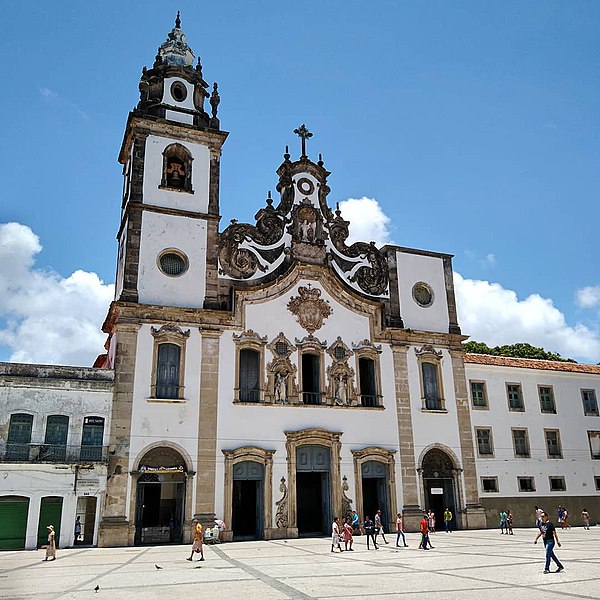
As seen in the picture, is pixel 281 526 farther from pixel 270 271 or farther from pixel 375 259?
pixel 375 259

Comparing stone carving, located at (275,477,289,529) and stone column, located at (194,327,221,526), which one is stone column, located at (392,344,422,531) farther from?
stone column, located at (194,327,221,526)

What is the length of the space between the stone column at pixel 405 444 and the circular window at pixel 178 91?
58.7 ft

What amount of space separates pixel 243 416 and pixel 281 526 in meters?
5.27

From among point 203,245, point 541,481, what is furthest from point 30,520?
point 541,481

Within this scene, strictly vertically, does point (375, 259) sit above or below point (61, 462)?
above

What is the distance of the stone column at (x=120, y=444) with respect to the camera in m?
25.0

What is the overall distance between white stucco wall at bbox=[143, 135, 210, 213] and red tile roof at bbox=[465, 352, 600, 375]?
57.8 ft

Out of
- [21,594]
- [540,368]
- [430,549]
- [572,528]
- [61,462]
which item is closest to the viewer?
[21,594]

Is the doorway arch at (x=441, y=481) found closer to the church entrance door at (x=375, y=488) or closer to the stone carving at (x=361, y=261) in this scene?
the church entrance door at (x=375, y=488)

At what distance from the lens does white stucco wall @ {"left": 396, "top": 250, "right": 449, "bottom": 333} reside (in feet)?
113

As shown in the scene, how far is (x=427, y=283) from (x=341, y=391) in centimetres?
910

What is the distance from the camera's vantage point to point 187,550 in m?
23.8

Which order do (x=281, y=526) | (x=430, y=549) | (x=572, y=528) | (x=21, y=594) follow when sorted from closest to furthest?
(x=21, y=594), (x=430, y=549), (x=281, y=526), (x=572, y=528)

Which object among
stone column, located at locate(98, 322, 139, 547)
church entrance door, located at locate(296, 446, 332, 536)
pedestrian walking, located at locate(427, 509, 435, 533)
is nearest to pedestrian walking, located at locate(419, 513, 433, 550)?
pedestrian walking, located at locate(427, 509, 435, 533)
